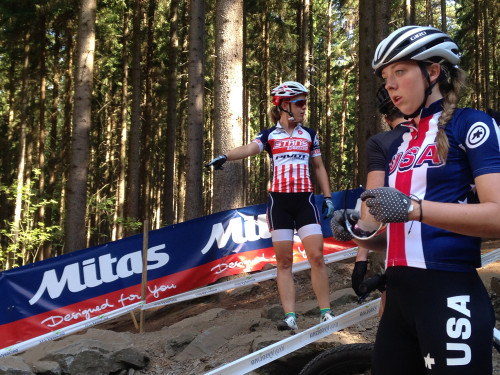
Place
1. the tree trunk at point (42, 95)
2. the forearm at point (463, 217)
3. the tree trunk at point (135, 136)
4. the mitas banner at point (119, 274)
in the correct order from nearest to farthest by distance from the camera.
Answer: the forearm at point (463, 217) < the mitas banner at point (119, 274) < the tree trunk at point (135, 136) < the tree trunk at point (42, 95)

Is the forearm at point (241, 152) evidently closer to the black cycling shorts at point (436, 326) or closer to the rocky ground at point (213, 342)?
the rocky ground at point (213, 342)

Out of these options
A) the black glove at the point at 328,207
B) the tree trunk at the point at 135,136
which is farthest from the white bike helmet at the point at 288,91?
the tree trunk at the point at 135,136

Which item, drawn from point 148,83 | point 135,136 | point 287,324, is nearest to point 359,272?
point 287,324

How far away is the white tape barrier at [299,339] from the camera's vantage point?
3816mm

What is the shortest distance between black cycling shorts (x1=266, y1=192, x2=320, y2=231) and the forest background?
279cm

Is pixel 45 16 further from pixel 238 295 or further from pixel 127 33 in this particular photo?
pixel 238 295

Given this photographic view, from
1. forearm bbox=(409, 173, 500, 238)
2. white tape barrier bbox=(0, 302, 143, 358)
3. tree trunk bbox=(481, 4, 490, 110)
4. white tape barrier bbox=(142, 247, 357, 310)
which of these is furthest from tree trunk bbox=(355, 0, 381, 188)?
tree trunk bbox=(481, 4, 490, 110)

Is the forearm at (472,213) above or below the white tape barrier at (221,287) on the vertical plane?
above

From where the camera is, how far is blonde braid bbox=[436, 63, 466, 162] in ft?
6.63

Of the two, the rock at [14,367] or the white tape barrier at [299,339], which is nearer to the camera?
the white tape barrier at [299,339]

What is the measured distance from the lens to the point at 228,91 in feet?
27.7

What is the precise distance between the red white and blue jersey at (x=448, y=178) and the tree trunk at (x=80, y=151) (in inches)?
405

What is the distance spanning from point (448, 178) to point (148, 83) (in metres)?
21.9

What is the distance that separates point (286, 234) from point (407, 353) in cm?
351
